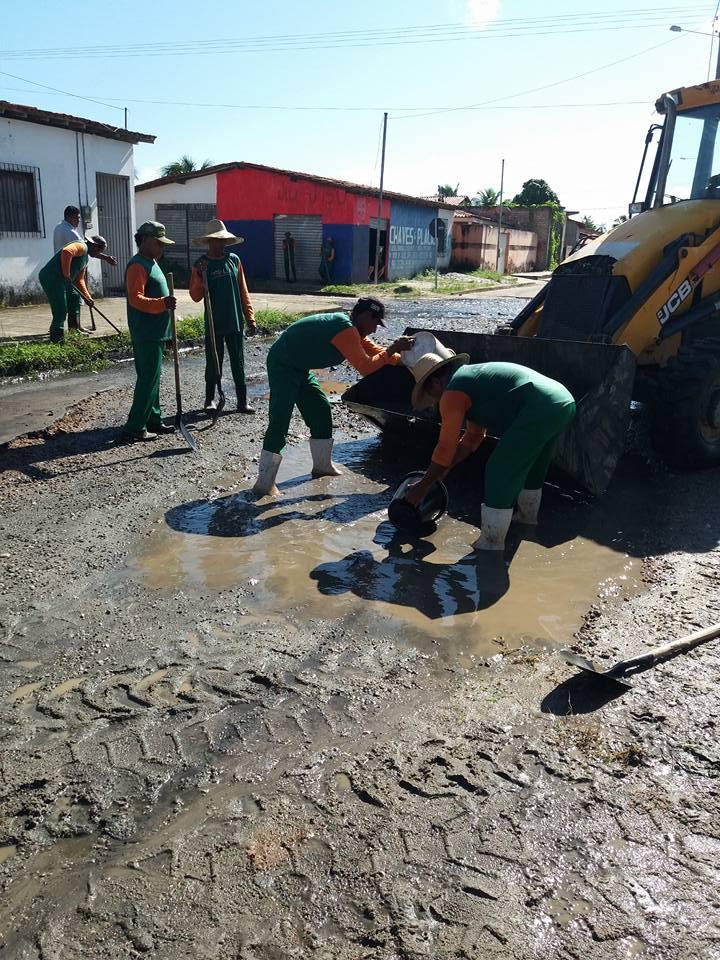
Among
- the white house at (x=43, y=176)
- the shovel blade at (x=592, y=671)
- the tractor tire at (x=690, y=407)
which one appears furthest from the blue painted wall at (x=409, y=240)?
the shovel blade at (x=592, y=671)

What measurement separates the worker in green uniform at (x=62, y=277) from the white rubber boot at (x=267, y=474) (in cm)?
627

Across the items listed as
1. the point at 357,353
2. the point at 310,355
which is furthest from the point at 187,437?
the point at 357,353

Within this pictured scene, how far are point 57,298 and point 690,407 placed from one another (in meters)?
8.48

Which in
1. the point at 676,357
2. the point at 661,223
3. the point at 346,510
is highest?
the point at 661,223

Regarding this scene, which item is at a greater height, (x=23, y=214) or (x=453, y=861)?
(x=23, y=214)

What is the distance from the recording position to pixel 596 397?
18.8 feet

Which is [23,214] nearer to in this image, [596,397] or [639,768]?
[596,397]

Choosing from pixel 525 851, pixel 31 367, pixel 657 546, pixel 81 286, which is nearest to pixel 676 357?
pixel 657 546

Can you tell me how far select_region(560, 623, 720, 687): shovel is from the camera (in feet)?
11.7

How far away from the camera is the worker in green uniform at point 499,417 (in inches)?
191

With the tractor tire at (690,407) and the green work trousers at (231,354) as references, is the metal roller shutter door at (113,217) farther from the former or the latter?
the tractor tire at (690,407)

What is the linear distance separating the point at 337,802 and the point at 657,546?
3.38 meters

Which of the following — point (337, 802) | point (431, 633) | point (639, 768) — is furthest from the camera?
point (431, 633)

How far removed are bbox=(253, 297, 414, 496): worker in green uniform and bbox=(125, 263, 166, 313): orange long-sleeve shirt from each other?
1.61m
